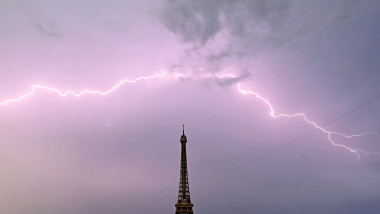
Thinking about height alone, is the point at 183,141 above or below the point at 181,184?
above

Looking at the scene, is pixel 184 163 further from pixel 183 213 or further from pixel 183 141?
pixel 183 213

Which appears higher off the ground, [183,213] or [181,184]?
[181,184]

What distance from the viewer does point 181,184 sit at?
73.9 meters

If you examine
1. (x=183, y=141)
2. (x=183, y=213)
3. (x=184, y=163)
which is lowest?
(x=183, y=213)

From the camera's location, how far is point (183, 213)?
73.6 meters

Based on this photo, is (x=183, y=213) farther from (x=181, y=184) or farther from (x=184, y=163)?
(x=184, y=163)

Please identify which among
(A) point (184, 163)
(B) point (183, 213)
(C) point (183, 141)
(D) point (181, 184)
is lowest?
(B) point (183, 213)

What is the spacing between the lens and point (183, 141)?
78562mm

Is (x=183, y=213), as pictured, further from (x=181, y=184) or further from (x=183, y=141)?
(x=183, y=141)

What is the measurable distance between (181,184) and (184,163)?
18.3 ft

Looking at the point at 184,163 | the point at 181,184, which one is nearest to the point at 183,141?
the point at 184,163

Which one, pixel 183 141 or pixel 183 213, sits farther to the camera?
pixel 183 141

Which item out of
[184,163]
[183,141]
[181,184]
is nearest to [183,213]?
[181,184]

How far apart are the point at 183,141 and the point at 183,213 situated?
19.1 metres
